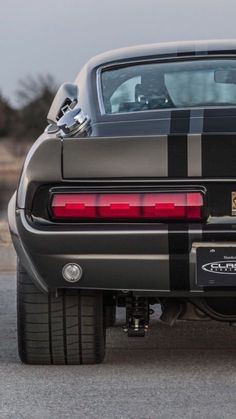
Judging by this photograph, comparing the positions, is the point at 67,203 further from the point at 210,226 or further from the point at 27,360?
the point at 27,360

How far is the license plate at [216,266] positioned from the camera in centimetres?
495

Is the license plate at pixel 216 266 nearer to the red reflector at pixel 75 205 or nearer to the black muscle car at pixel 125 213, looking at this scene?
the black muscle car at pixel 125 213

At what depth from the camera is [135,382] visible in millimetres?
5172

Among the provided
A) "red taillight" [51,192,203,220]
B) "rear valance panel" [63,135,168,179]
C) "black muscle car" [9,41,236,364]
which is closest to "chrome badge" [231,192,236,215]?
"black muscle car" [9,41,236,364]

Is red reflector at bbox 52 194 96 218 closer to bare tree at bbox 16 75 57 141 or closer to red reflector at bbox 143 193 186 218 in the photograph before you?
red reflector at bbox 143 193 186 218

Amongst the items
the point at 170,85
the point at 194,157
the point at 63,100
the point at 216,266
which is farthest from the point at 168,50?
the point at 216,266

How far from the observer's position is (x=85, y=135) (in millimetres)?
5133

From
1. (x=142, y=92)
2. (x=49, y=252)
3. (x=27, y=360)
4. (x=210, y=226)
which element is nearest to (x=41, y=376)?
(x=27, y=360)

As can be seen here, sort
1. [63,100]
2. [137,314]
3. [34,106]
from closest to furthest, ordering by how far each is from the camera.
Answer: [137,314]
[63,100]
[34,106]

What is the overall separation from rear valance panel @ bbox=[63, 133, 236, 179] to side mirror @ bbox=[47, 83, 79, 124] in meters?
0.74

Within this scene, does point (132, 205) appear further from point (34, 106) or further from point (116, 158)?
point (34, 106)

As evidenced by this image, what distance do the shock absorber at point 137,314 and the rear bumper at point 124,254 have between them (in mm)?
359

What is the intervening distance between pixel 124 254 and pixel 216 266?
39cm

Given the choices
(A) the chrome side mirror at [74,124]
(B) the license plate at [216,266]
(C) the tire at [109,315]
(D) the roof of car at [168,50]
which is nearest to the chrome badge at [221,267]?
(B) the license plate at [216,266]
